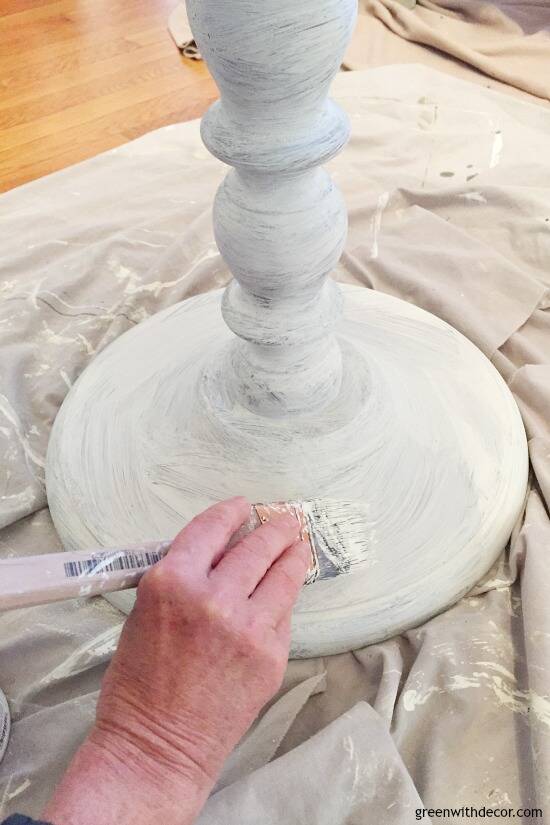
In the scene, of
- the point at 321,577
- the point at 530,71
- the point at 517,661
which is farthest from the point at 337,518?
the point at 530,71

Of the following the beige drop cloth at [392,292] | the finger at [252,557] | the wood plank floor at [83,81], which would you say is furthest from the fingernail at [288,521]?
the wood plank floor at [83,81]

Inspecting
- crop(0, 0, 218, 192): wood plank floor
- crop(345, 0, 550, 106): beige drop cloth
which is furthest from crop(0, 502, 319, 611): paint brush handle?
crop(345, 0, 550, 106): beige drop cloth

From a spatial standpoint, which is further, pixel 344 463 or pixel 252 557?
pixel 344 463

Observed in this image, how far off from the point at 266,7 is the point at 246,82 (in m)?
0.05

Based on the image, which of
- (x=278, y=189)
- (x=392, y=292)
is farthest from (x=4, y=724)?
(x=392, y=292)

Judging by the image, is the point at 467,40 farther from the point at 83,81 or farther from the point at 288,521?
the point at 288,521

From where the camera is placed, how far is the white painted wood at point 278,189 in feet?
1.71

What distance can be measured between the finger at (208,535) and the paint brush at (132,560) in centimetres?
3

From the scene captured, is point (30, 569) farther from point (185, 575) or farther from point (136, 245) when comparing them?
point (136, 245)

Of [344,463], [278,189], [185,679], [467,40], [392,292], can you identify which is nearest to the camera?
[185,679]

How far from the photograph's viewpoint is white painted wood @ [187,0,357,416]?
1.71ft

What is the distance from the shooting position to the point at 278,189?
0.63m

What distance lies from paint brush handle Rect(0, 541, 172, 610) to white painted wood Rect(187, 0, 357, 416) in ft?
0.81

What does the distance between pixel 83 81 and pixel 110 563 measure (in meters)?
1.47
